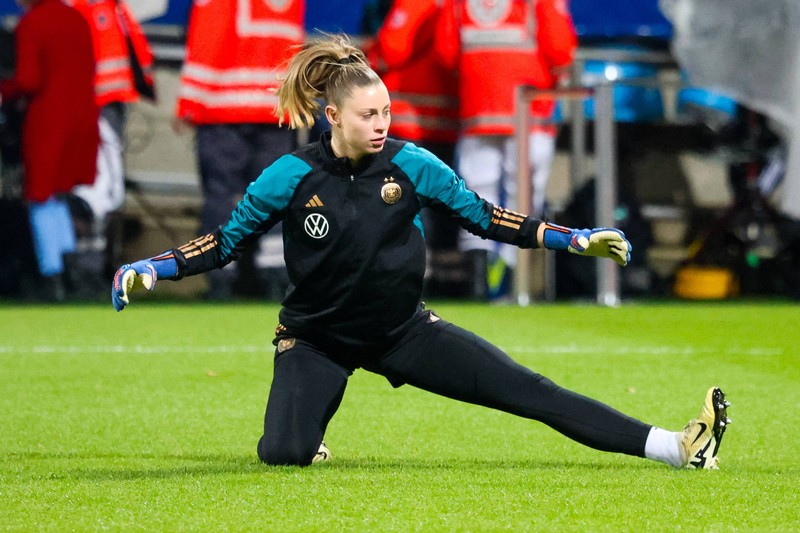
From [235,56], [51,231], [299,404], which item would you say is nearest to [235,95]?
[235,56]

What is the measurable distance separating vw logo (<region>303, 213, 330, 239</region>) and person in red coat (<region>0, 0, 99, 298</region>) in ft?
22.8

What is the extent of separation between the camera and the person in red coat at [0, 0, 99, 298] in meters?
10.5

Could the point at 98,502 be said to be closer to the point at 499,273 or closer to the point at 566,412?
the point at 566,412

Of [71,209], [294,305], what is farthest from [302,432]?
[71,209]

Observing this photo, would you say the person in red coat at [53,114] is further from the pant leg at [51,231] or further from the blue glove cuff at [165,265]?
the blue glove cuff at [165,265]

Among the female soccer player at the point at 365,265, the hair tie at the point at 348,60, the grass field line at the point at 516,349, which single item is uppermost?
the hair tie at the point at 348,60

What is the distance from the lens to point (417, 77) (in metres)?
10.7

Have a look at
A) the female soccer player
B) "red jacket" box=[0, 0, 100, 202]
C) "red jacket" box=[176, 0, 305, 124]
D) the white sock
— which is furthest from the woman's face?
"red jacket" box=[0, 0, 100, 202]

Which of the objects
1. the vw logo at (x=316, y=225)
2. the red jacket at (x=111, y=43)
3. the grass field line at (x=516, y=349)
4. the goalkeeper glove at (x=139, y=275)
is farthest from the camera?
the red jacket at (x=111, y=43)

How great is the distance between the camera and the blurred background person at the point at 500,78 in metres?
10.1

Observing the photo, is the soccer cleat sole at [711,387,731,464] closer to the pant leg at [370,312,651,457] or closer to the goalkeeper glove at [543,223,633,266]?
the pant leg at [370,312,651,457]

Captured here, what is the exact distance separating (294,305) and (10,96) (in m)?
7.25

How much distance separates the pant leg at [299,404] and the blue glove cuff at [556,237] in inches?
28.6

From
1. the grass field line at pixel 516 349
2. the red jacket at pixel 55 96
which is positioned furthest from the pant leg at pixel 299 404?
the red jacket at pixel 55 96
